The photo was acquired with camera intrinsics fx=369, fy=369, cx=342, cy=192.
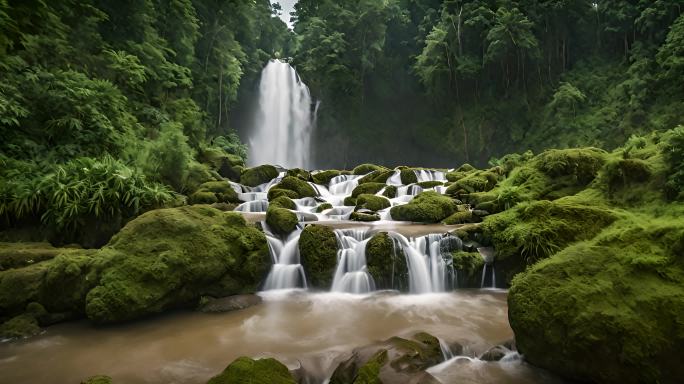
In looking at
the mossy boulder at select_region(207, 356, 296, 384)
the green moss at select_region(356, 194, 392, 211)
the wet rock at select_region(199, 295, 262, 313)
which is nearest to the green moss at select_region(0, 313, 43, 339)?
the wet rock at select_region(199, 295, 262, 313)

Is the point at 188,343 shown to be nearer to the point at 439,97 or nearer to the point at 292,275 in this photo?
the point at 292,275

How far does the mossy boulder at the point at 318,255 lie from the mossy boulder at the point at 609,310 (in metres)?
3.91

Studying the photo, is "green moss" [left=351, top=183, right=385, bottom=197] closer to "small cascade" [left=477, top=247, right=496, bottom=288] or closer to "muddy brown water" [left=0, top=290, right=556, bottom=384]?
"small cascade" [left=477, top=247, right=496, bottom=288]

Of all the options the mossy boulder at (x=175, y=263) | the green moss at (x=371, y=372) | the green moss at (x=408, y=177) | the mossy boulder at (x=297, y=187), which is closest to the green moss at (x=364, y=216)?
the mossy boulder at (x=297, y=187)

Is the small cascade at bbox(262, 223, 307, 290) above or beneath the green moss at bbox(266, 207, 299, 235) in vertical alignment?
beneath

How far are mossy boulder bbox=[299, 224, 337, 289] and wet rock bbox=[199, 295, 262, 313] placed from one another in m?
1.23

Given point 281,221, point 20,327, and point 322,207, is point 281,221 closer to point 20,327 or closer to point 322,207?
point 322,207

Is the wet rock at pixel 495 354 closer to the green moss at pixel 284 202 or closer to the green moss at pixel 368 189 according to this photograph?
the green moss at pixel 284 202

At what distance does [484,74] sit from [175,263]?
25723 millimetres

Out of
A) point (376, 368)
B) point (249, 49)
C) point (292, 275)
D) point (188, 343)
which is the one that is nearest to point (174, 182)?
point (292, 275)

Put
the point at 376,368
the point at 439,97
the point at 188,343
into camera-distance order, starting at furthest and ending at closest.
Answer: the point at 439,97
the point at 188,343
the point at 376,368

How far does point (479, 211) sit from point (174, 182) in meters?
9.40

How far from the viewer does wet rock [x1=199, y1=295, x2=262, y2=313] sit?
6055mm

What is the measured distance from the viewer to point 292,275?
733cm
